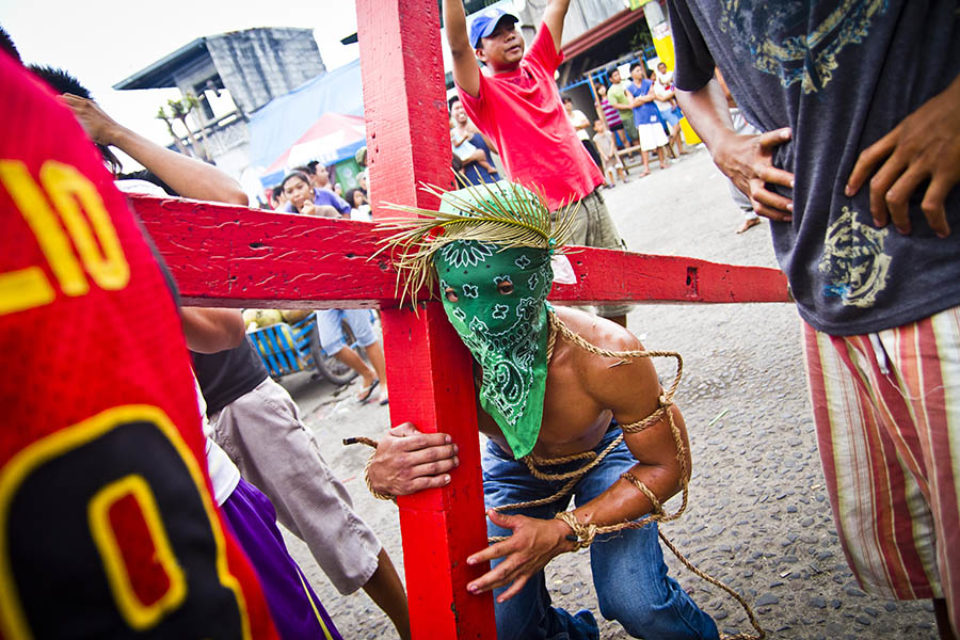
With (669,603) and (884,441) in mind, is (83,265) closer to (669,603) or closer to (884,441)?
(884,441)

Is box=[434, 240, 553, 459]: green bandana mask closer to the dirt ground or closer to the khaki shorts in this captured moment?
the dirt ground

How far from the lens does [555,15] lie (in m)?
2.66

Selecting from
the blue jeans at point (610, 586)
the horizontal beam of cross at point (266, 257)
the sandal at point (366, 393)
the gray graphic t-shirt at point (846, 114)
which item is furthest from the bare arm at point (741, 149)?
the sandal at point (366, 393)

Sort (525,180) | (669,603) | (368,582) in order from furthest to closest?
1. (525,180)
2. (368,582)
3. (669,603)

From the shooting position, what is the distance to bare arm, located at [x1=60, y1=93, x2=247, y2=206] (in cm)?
147

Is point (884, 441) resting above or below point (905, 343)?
below

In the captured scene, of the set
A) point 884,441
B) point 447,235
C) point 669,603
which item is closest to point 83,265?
point 447,235

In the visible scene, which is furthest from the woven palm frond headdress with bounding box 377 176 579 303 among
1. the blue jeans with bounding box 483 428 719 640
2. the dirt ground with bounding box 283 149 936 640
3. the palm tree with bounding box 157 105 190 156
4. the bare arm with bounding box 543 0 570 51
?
the palm tree with bounding box 157 105 190 156

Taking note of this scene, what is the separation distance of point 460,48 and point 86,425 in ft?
6.57

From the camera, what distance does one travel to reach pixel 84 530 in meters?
0.38

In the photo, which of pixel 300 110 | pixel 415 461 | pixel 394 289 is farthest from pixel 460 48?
pixel 300 110

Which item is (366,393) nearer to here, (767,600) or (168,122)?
(767,600)

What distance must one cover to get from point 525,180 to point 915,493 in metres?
2.16

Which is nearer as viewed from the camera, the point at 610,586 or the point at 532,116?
the point at 610,586
